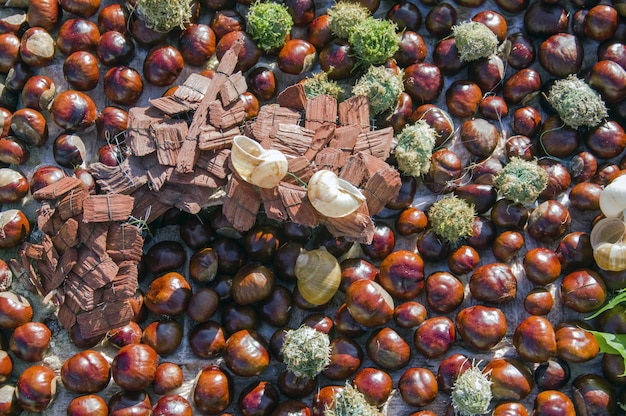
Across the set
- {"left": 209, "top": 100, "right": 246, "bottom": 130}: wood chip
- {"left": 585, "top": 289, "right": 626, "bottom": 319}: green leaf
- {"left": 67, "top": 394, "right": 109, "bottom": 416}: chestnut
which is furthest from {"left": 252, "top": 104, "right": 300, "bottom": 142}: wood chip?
{"left": 585, "top": 289, "right": 626, "bottom": 319}: green leaf

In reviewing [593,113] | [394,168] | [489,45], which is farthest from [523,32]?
[394,168]

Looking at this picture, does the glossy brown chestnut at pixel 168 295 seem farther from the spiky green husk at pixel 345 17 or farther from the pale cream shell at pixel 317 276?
the spiky green husk at pixel 345 17

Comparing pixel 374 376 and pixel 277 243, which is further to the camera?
pixel 277 243

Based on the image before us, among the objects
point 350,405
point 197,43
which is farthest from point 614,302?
point 197,43

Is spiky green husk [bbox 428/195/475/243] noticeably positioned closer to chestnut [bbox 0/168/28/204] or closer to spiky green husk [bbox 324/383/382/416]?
spiky green husk [bbox 324/383/382/416]

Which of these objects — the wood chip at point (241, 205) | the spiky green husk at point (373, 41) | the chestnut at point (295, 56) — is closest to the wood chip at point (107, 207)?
the wood chip at point (241, 205)

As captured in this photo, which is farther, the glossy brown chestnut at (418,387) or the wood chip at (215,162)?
the wood chip at (215,162)

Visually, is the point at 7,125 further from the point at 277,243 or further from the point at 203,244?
the point at 277,243
